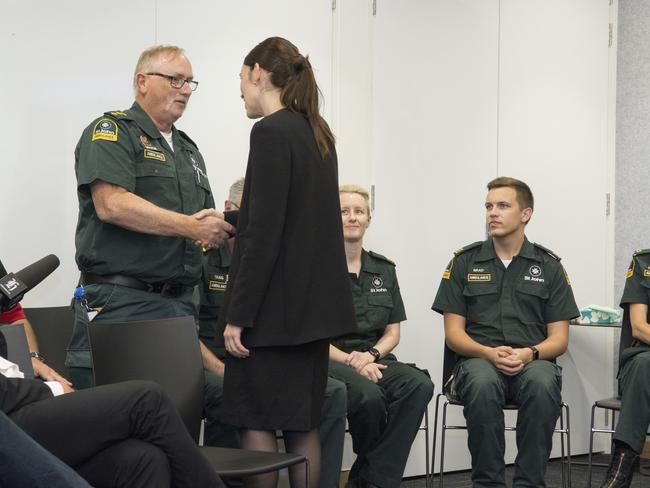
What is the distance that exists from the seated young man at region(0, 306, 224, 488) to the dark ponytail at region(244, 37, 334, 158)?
880 millimetres

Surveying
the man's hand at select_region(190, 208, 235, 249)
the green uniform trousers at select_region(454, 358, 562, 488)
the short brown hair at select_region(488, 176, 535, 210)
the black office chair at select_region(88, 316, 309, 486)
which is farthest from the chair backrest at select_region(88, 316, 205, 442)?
the short brown hair at select_region(488, 176, 535, 210)

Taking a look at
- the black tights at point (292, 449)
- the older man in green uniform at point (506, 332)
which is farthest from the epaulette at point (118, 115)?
the older man in green uniform at point (506, 332)

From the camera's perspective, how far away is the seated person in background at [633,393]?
3.58m

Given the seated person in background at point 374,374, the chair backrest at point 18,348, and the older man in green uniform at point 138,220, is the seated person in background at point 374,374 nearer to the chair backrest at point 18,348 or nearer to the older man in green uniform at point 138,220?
the older man in green uniform at point 138,220

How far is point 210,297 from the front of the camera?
3.39 metres

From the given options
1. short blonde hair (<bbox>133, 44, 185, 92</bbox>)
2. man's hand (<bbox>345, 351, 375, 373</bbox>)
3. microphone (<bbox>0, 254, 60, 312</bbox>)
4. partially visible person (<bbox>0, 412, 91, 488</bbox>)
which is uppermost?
short blonde hair (<bbox>133, 44, 185, 92</bbox>)

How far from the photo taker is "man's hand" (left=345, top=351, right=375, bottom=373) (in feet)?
11.8

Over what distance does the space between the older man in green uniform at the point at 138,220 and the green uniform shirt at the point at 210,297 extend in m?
0.40

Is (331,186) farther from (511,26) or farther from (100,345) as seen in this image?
(511,26)

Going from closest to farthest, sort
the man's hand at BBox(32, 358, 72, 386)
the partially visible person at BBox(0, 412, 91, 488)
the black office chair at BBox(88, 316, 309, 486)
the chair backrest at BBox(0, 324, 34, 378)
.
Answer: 1. the partially visible person at BBox(0, 412, 91, 488)
2. the chair backrest at BBox(0, 324, 34, 378)
3. the black office chair at BBox(88, 316, 309, 486)
4. the man's hand at BBox(32, 358, 72, 386)

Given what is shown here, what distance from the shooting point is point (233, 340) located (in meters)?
2.41

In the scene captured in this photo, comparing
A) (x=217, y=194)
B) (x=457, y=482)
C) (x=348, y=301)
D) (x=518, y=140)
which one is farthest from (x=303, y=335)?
(x=518, y=140)

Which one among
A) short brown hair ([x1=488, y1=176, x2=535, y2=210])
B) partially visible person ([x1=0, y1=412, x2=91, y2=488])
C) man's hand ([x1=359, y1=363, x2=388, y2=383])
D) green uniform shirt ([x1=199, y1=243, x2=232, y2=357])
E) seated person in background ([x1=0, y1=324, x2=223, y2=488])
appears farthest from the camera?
short brown hair ([x1=488, y1=176, x2=535, y2=210])

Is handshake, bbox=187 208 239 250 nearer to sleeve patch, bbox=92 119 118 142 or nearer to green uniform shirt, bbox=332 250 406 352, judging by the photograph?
sleeve patch, bbox=92 119 118 142
